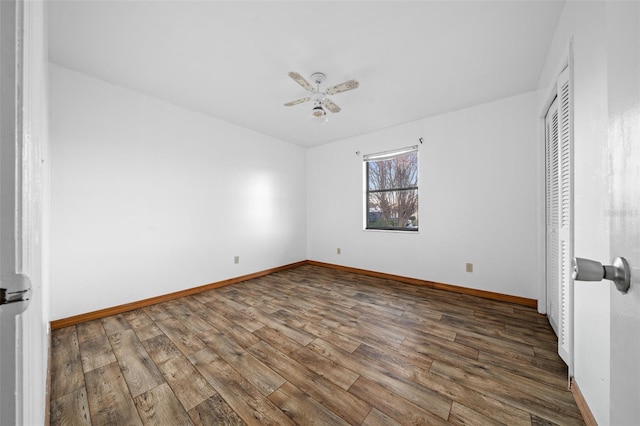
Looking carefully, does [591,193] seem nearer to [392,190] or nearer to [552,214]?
[552,214]

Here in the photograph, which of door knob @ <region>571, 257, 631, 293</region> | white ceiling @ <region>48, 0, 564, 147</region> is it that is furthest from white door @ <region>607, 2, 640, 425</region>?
white ceiling @ <region>48, 0, 564, 147</region>

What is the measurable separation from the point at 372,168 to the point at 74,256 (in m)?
4.10

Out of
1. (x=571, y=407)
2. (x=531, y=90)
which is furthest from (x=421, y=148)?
(x=571, y=407)

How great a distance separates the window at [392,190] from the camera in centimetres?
377

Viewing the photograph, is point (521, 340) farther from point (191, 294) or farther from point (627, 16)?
point (191, 294)

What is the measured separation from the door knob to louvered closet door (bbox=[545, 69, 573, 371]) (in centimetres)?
147

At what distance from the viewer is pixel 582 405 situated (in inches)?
50.5

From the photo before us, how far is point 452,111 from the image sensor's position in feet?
10.6

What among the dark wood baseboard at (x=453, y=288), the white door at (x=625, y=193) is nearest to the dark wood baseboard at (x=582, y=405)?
the white door at (x=625, y=193)

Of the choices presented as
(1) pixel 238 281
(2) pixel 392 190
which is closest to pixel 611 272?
(2) pixel 392 190

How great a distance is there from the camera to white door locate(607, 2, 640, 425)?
0.40 meters

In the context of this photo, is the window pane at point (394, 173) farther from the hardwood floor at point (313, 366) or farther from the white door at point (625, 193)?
the white door at point (625, 193)

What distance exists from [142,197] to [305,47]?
8.10 ft

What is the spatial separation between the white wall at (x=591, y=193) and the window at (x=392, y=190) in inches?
87.7
